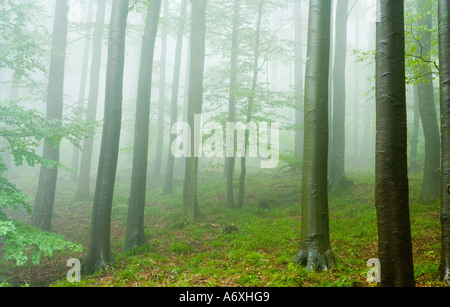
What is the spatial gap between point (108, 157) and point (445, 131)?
6.93 metres

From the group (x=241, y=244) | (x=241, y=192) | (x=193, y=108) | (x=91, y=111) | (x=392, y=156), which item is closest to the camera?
(x=392, y=156)

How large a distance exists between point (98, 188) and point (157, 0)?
625 cm

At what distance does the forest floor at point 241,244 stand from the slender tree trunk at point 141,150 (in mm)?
575

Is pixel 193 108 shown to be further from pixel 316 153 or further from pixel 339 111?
pixel 339 111

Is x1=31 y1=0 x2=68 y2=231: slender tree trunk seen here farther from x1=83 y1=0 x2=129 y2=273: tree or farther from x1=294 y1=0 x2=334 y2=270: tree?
x1=294 y1=0 x2=334 y2=270: tree

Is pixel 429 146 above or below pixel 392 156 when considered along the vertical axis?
above

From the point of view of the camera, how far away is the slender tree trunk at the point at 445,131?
169 inches

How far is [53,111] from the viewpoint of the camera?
37.4 ft

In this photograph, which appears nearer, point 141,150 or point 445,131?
point 445,131

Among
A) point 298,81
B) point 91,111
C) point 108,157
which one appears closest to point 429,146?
point 108,157

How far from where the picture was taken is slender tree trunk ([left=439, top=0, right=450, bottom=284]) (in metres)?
4.30
